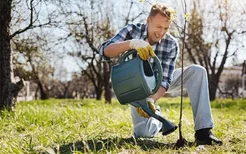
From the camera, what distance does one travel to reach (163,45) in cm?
309

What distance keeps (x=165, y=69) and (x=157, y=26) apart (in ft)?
1.29

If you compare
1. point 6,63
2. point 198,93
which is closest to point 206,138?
point 198,93

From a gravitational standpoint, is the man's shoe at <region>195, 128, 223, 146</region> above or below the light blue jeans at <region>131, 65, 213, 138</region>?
below

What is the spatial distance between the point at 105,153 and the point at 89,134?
2.95ft

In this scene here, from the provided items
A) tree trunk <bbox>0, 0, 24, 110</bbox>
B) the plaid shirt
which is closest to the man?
the plaid shirt

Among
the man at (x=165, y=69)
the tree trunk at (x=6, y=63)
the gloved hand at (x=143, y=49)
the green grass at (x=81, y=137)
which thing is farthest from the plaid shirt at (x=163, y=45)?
the tree trunk at (x=6, y=63)

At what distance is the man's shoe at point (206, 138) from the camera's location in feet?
9.19

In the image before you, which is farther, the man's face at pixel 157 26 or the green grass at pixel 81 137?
the man's face at pixel 157 26

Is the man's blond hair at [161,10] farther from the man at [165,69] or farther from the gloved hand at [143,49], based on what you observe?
the gloved hand at [143,49]

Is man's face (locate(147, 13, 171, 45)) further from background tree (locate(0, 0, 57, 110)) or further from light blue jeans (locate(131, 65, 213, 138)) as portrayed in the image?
background tree (locate(0, 0, 57, 110))

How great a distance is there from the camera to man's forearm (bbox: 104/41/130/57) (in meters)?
2.63

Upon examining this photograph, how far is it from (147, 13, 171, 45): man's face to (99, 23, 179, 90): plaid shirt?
100mm

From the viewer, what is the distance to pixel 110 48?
271 cm

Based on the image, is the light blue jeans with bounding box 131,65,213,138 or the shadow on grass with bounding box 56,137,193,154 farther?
the light blue jeans with bounding box 131,65,213,138
